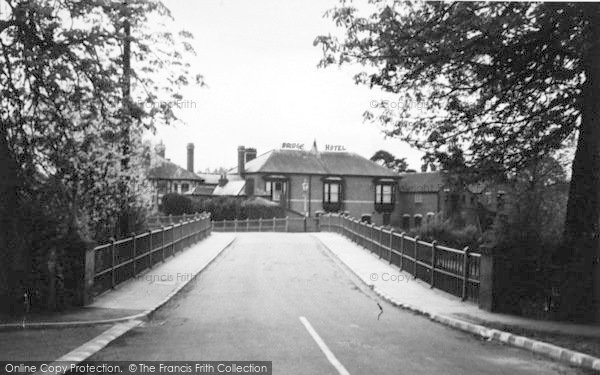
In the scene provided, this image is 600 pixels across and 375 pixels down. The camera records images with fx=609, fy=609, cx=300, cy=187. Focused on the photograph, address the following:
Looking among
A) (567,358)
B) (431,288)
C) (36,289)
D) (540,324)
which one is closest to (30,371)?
(36,289)

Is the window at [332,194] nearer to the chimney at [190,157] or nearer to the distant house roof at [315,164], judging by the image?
the distant house roof at [315,164]

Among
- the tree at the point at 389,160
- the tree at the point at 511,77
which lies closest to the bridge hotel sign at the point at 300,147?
the tree at the point at 389,160

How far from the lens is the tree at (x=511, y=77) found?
12070mm

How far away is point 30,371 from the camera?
747cm

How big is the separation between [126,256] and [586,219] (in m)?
11.4

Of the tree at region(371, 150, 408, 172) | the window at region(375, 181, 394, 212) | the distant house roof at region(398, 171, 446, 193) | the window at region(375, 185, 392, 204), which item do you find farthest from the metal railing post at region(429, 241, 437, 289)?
the tree at region(371, 150, 408, 172)

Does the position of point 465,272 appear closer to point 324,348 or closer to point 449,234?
point 324,348

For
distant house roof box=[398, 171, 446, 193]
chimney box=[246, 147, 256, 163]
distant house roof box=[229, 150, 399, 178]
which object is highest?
chimney box=[246, 147, 256, 163]

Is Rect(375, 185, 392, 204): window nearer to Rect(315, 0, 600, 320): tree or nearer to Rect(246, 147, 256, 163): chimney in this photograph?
Rect(246, 147, 256, 163): chimney

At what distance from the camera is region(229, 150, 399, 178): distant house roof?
66312 mm

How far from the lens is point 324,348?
909cm

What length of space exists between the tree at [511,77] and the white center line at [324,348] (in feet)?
17.7

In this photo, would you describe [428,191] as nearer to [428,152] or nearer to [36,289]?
[428,152]

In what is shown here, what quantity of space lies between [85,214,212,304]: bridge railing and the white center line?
15.3 ft
